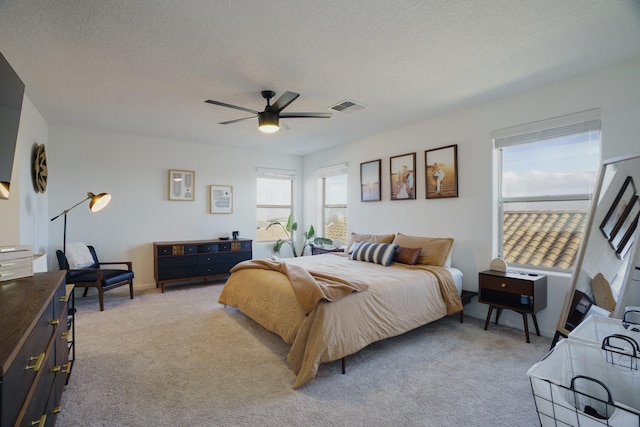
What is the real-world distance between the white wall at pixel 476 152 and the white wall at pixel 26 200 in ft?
14.5

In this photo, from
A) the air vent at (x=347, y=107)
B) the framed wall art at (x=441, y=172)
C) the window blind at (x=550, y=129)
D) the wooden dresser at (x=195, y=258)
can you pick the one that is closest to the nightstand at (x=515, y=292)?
the framed wall art at (x=441, y=172)

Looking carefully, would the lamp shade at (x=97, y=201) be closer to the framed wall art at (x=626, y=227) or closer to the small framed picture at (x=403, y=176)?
the small framed picture at (x=403, y=176)

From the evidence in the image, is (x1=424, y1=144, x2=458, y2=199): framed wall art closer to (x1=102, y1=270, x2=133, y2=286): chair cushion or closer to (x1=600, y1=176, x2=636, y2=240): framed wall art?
(x1=600, y1=176, x2=636, y2=240): framed wall art

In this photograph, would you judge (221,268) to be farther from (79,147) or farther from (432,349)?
(432,349)

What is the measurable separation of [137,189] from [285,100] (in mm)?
3636

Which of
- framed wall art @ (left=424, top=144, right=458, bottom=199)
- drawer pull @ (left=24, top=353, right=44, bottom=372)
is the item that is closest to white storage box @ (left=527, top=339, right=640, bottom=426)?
drawer pull @ (left=24, top=353, right=44, bottom=372)

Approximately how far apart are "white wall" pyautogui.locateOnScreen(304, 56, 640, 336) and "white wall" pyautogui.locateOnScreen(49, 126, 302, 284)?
8.04 ft

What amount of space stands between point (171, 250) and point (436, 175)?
14.1 ft

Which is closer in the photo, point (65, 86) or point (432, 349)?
point (432, 349)

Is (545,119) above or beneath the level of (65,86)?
beneath

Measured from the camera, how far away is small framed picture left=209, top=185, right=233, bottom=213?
5656 mm

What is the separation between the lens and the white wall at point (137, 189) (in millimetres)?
4457

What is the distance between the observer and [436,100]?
136 inches

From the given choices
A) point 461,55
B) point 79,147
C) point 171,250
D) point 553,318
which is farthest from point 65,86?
point 553,318
